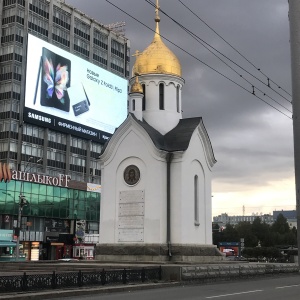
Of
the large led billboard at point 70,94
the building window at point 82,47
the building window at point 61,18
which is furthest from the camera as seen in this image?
the building window at point 82,47

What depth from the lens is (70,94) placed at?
8200cm

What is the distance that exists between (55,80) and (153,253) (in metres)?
57.5

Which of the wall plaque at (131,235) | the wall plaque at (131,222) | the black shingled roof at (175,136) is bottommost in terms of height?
the wall plaque at (131,235)

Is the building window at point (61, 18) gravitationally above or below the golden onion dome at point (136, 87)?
above

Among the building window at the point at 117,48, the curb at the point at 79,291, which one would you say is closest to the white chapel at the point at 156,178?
the curb at the point at 79,291

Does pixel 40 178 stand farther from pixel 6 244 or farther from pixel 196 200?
pixel 196 200

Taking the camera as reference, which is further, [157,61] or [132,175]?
[157,61]

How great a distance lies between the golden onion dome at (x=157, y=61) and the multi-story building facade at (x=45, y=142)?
70.7ft

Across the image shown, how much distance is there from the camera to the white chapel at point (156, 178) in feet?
89.6

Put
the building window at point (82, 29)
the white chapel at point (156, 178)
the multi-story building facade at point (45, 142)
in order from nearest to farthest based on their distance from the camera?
the white chapel at point (156, 178), the multi-story building facade at point (45, 142), the building window at point (82, 29)

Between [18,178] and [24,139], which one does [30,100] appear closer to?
[24,139]

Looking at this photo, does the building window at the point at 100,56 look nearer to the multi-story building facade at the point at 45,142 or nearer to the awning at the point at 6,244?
the multi-story building facade at the point at 45,142

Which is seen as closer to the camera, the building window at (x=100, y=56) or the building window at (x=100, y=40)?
the building window at (x=100, y=56)

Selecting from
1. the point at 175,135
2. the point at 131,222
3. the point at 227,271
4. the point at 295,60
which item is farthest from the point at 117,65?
the point at 227,271
